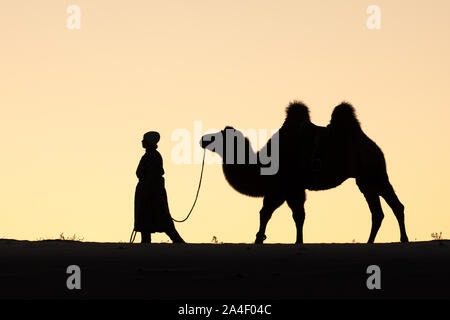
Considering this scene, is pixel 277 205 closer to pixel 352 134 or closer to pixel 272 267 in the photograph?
pixel 352 134

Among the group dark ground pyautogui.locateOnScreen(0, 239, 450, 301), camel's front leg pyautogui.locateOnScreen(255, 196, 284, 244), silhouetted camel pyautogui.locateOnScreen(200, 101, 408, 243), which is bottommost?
dark ground pyautogui.locateOnScreen(0, 239, 450, 301)

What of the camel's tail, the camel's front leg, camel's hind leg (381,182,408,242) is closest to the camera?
the camel's front leg

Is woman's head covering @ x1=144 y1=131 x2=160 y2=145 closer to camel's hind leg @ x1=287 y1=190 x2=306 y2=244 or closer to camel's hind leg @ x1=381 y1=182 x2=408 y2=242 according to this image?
camel's hind leg @ x1=287 y1=190 x2=306 y2=244

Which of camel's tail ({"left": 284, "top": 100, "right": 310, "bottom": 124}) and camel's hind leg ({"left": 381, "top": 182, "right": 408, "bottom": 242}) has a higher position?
camel's tail ({"left": 284, "top": 100, "right": 310, "bottom": 124})

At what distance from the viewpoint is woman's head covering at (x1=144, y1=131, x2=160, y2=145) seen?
19422 mm

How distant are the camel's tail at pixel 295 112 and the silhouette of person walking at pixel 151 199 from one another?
273 centimetres

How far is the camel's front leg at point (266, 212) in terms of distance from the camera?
19.2 metres

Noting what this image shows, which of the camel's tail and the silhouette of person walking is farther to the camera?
the camel's tail

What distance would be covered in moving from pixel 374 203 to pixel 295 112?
2304 mm

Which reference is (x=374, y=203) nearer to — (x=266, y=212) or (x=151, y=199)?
(x=266, y=212)

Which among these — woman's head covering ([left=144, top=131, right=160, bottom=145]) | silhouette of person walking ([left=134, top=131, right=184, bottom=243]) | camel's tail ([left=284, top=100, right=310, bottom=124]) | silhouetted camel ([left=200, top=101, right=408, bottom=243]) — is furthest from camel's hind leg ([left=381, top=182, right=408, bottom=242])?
woman's head covering ([left=144, top=131, right=160, bottom=145])
